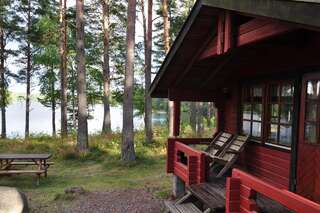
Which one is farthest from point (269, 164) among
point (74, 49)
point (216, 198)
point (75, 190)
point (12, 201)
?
point (74, 49)

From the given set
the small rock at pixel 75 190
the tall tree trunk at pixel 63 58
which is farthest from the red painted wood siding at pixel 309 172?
the tall tree trunk at pixel 63 58

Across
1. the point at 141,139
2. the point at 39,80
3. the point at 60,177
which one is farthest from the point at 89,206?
the point at 39,80

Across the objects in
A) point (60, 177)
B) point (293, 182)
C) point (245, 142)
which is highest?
point (245, 142)

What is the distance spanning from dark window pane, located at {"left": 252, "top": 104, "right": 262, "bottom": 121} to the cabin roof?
1319mm

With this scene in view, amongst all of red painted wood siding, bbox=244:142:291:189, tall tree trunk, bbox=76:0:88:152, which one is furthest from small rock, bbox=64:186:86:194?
tall tree trunk, bbox=76:0:88:152

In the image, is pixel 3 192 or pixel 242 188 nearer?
pixel 242 188

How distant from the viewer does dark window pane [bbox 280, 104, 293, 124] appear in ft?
18.2

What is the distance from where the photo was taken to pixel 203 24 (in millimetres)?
5113

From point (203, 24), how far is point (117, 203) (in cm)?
456

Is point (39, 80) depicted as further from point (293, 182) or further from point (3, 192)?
point (293, 182)

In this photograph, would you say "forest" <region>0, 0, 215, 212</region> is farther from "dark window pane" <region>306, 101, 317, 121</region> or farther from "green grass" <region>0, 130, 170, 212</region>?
"dark window pane" <region>306, 101, 317, 121</region>

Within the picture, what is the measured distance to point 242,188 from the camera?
397cm

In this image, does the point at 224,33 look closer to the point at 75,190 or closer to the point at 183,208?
the point at 183,208

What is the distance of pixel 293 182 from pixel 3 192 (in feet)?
18.8
